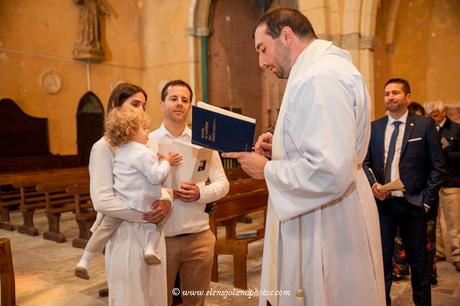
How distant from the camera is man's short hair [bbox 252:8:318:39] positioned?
1655mm

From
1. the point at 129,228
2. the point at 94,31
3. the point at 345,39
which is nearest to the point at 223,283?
the point at 129,228

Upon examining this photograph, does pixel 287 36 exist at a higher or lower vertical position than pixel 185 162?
higher

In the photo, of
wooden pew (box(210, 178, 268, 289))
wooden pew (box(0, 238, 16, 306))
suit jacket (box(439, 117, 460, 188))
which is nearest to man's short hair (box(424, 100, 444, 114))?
suit jacket (box(439, 117, 460, 188))

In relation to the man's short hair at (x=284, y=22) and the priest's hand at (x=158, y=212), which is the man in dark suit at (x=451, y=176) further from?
the priest's hand at (x=158, y=212)

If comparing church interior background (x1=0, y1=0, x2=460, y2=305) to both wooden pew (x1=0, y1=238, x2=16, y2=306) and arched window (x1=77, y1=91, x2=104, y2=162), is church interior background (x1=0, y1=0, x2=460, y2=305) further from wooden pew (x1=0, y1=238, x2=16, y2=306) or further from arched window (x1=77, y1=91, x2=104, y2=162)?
wooden pew (x1=0, y1=238, x2=16, y2=306)

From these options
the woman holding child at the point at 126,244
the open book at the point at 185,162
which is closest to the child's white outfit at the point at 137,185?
the woman holding child at the point at 126,244

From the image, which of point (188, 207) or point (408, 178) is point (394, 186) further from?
point (188, 207)

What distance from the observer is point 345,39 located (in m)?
7.09

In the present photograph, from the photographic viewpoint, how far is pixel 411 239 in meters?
2.96

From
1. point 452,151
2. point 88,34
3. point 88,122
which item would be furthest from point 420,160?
point 88,34

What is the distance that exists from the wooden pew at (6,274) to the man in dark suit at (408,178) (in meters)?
2.36

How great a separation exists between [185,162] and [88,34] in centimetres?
883

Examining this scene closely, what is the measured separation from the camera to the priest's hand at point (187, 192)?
2.38m

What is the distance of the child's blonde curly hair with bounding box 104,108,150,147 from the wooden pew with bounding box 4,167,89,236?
4212 mm
